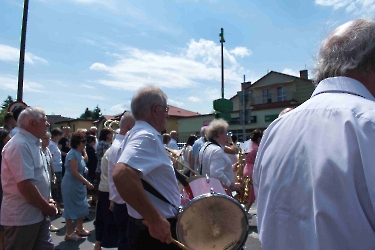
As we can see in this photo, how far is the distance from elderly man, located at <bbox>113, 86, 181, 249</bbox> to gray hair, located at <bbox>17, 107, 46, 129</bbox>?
1.17 meters

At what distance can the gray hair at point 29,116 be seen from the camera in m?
3.17

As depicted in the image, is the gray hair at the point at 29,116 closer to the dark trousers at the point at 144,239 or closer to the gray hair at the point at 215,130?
the dark trousers at the point at 144,239

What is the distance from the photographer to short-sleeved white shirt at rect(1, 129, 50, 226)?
2.94 meters

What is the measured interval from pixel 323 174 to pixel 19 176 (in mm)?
2707

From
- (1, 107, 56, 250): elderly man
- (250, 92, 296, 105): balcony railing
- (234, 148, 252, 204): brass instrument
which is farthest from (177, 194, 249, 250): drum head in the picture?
(250, 92, 296, 105): balcony railing

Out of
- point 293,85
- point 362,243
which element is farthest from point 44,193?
point 293,85

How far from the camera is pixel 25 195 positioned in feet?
9.59

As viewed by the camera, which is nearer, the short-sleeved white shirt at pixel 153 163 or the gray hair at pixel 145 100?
the short-sleeved white shirt at pixel 153 163

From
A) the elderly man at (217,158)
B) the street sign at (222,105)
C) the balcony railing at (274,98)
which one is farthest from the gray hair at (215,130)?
the balcony railing at (274,98)

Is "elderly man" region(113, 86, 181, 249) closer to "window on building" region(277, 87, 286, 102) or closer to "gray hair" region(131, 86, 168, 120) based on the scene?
"gray hair" region(131, 86, 168, 120)

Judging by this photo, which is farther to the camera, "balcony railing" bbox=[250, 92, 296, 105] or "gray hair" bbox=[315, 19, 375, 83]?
"balcony railing" bbox=[250, 92, 296, 105]

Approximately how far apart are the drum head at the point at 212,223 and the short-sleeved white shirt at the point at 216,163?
1.74 meters

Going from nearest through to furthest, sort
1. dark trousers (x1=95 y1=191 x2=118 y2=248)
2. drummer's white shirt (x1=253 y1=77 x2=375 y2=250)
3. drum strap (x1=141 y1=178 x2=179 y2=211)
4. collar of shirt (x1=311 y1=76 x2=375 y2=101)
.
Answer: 1. drummer's white shirt (x1=253 y1=77 x2=375 y2=250)
2. collar of shirt (x1=311 y1=76 x2=375 y2=101)
3. drum strap (x1=141 y1=178 x2=179 y2=211)
4. dark trousers (x1=95 y1=191 x2=118 y2=248)

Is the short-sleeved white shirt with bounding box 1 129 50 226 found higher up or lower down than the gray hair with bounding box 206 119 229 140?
lower down
